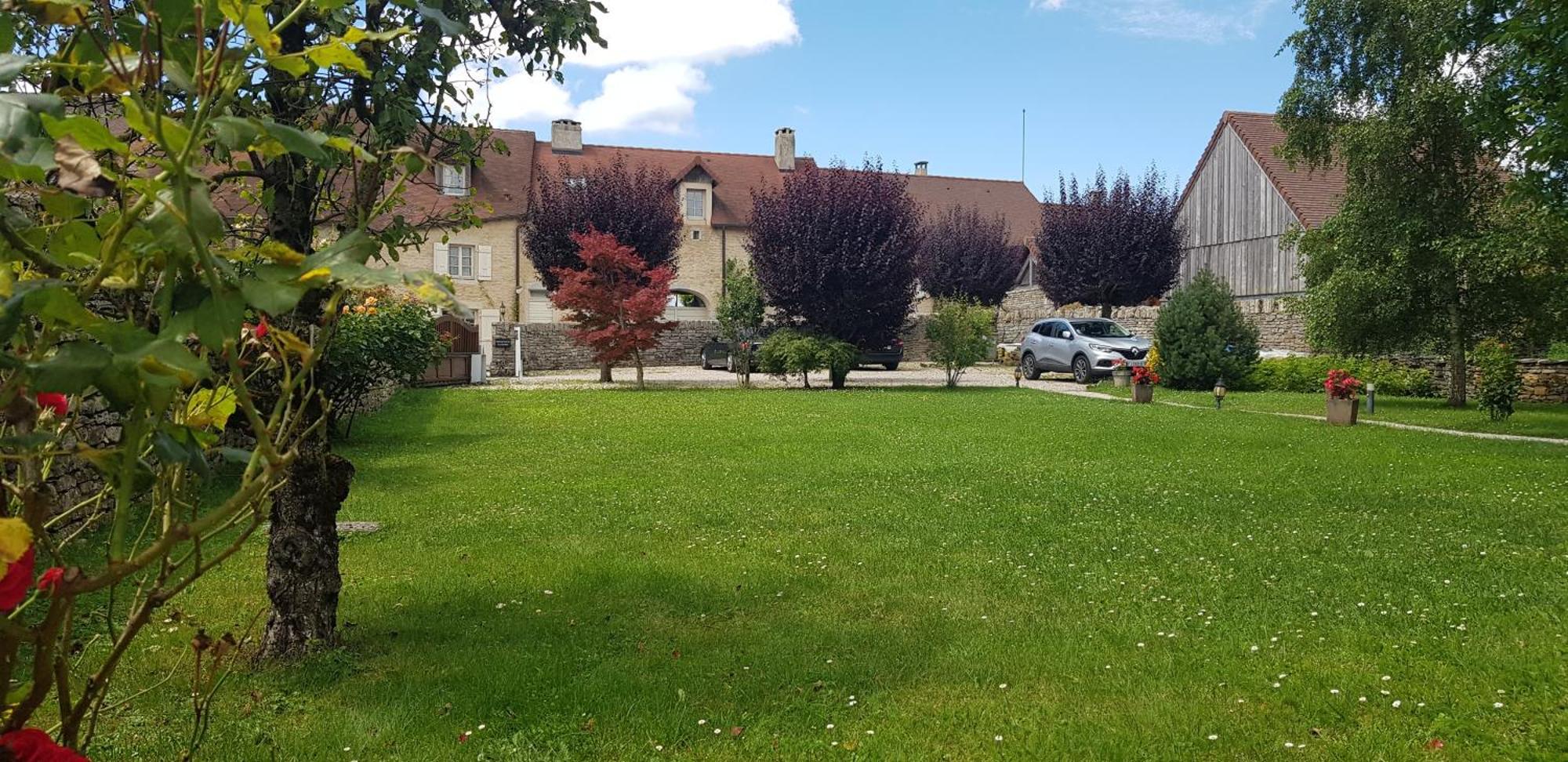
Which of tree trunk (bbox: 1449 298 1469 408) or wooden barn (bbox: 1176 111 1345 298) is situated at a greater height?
wooden barn (bbox: 1176 111 1345 298)

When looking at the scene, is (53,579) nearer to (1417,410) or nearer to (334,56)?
(334,56)

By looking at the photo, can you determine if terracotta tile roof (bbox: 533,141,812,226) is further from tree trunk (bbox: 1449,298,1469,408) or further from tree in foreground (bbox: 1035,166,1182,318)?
tree trunk (bbox: 1449,298,1469,408)

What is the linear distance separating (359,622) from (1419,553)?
5.94 meters

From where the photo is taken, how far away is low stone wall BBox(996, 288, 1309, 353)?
2819 centimetres

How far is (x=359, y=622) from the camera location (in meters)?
4.85

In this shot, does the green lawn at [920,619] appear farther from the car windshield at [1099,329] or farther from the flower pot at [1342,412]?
the car windshield at [1099,329]

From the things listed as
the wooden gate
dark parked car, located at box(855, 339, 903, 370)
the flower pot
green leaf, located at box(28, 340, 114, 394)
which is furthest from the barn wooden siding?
green leaf, located at box(28, 340, 114, 394)

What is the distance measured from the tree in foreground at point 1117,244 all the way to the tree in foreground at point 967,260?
224 inches

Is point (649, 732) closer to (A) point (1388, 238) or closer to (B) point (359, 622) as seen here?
(B) point (359, 622)

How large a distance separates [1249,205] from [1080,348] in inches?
507

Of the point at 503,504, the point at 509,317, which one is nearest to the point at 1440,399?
the point at 503,504

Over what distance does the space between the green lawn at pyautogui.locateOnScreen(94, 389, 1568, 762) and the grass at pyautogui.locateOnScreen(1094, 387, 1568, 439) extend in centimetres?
491

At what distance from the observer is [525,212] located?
3694 cm

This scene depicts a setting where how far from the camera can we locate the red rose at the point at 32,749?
131cm
